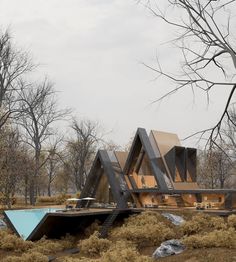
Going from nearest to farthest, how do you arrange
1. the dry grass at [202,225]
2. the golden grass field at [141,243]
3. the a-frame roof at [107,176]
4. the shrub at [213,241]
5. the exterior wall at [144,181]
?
1. the golden grass field at [141,243]
2. the shrub at [213,241]
3. the dry grass at [202,225]
4. the a-frame roof at [107,176]
5. the exterior wall at [144,181]

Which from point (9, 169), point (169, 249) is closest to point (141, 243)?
point (169, 249)

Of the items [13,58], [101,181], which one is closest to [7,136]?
[13,58]

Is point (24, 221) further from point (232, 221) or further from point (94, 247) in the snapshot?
point (232, 221)

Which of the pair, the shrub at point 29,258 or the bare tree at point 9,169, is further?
the bare tree at point 9,169

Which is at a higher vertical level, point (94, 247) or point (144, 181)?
point (144, 181)

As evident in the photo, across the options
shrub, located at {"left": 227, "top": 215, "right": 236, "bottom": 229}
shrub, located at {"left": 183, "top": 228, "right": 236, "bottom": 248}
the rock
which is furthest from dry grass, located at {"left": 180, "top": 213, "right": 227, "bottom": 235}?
shrub, located at {"left": 183, "top": 228, "right": 236, "bottom": 248}

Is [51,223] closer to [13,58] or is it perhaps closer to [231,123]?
[231,123]

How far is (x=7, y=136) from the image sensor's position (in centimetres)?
3406

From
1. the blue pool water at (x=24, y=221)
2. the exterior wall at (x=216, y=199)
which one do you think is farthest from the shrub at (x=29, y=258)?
the exterior wall at (x=216, y=199)

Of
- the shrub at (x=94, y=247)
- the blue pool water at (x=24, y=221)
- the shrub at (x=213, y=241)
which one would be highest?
the blue pool water at (x=24, y=221)

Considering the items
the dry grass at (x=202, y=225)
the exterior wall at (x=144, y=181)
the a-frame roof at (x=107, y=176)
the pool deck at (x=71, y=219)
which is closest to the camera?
A: the dry grass at (x=202, y=225)

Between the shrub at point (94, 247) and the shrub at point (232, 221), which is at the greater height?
the shrub at point (232, 221)

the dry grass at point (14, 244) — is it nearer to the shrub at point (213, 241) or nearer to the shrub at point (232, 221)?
the shrub at point (213, 241)

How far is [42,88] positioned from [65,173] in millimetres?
13231
